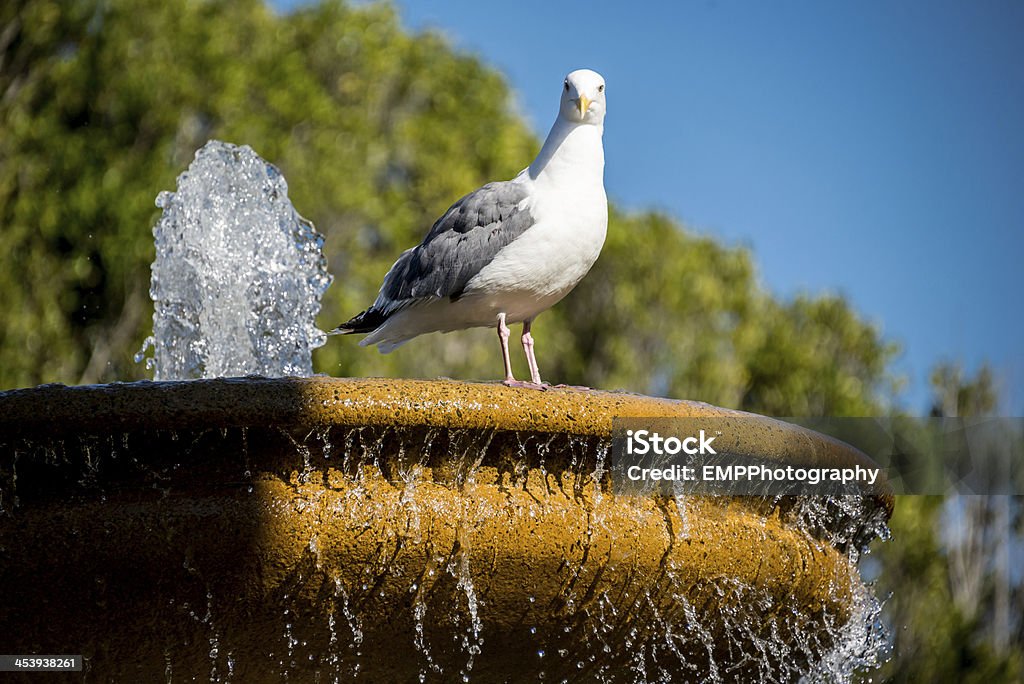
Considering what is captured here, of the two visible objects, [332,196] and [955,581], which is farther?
[955,581]

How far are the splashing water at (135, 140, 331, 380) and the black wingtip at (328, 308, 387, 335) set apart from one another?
0.91 metres

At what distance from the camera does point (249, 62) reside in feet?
50.2

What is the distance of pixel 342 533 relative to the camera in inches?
118

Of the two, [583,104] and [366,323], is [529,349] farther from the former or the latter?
[583,104]

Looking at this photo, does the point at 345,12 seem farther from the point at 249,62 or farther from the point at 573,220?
the point at 573,220

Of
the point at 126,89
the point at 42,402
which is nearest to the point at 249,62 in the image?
the point at 126,89

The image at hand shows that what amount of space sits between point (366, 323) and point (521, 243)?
812 millimetres

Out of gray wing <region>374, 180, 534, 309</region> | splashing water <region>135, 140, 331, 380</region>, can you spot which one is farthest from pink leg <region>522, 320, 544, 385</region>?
splashing water <region>135, 140, 331, 380</region>

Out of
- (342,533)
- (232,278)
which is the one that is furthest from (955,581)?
(342,533)

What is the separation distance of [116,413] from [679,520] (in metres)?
1.48

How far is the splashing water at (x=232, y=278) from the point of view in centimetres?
570

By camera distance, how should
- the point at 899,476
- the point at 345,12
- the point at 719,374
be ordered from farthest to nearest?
the point at 345,12 → the point at 719,374 → the point at 899,476
